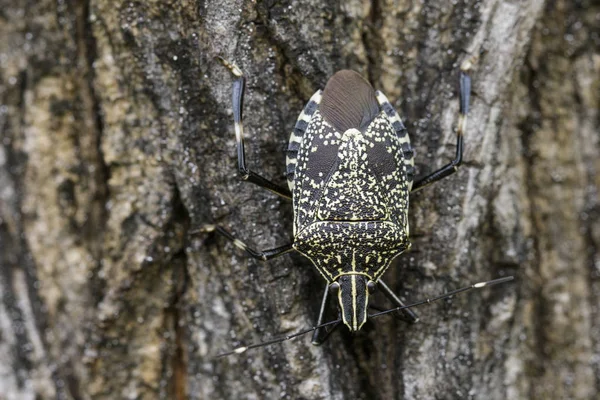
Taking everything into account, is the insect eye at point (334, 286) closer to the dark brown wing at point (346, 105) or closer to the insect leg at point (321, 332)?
the insect leg at point (321, 332)

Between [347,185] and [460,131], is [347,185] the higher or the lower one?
the lower one

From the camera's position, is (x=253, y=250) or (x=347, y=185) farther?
(x=253, y=250)

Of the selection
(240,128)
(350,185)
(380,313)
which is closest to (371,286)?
(380,313)

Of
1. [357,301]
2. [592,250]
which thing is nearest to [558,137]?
[592,250]

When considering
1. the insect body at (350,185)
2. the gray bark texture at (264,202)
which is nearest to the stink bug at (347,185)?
the insect body at (350,185)

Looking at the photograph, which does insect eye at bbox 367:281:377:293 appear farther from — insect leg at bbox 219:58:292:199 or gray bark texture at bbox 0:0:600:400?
insect leg at bbox 219:58:292:199

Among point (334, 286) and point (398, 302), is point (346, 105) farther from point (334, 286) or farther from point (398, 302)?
point (398, 302)
